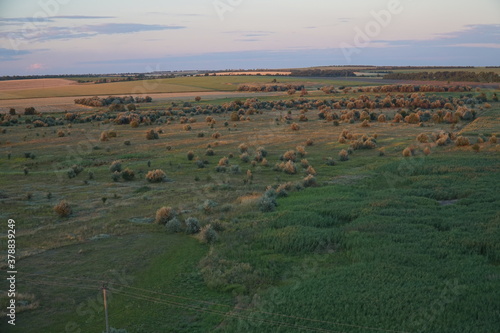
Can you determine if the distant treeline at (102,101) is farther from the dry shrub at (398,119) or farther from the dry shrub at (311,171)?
the dry shrub at (311,171)

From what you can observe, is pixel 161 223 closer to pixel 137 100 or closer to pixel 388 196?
pixel 388 196

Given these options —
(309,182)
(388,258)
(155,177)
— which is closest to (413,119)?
(309,182)

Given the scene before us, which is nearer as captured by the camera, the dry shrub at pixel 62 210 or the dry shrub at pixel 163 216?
the dry shrub at pixel 163 216

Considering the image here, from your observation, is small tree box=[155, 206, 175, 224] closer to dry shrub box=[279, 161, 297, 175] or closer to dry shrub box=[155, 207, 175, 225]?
dry shrub box=[155, 207, 175, 225]

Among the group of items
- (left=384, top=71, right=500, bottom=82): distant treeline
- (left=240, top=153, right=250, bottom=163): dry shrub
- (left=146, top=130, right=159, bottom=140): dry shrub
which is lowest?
(left=240, top=153, right=250, bottom=163): dry shrub

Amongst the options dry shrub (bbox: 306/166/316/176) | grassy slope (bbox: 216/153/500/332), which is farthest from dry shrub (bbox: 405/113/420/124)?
grassy slope (bbox: 216/153/500/332)

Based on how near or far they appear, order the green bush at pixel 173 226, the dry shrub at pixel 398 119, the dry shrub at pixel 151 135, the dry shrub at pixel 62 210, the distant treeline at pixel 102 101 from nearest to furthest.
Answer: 1. the green bush at pixel 173 226
2. the dry shrub at pixel 62 210
3. the dry shrub at pixel 151 135
4. the dry shrub at pixel 398 119
5. the distant treeline at pixel 102 101

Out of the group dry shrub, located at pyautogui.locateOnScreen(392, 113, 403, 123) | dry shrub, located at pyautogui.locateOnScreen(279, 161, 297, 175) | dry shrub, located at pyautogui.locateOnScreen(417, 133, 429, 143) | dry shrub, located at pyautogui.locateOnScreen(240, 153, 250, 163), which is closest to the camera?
dry shrub, located at pyautogui.locateOnScreen(279, 161, 297, 175)

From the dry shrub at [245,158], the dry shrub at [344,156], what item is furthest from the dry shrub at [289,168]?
the dry shrub at [344,156]

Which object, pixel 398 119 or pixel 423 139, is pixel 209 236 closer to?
pixel 423 139

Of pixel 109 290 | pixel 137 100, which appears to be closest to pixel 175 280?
pixel 109 290
